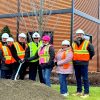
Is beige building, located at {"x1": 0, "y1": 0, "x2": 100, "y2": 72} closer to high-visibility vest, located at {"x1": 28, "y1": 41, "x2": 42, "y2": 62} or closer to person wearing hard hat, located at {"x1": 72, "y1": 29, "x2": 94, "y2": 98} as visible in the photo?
high-visibility vest, located at {"x1": 28, "y1": 41, "x2": 42, "y2": 62}

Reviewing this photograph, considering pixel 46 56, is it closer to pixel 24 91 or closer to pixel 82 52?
pixel 82 52

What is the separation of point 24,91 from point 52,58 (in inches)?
121

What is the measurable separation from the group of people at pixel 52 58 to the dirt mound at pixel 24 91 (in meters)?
2.22

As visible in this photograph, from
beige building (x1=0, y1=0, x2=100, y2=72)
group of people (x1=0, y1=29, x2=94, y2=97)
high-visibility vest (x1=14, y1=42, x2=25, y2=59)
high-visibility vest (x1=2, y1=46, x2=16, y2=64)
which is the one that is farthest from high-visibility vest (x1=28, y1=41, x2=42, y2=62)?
beige building (x1=0, y1=0, x2=100, y2=72)

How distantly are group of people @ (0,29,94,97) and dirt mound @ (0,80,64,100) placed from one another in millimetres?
2219

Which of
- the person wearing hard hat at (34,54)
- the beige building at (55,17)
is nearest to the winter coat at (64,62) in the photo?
the person wearing hard hat at (34,54)

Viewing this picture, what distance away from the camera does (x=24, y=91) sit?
970 centimetres

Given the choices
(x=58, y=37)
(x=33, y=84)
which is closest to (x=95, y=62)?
(x=58, y=37)

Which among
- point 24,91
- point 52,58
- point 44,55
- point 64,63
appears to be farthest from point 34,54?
point 24,91

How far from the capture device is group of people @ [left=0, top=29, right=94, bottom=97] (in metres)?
12.6

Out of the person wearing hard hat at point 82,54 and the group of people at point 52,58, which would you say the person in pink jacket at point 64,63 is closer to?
the group of people at point 52,58

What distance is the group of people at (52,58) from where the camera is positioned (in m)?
12.6

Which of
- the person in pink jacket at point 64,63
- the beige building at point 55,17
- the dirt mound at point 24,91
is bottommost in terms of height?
the dirt mound at point 24,91

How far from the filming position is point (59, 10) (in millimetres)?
20094
